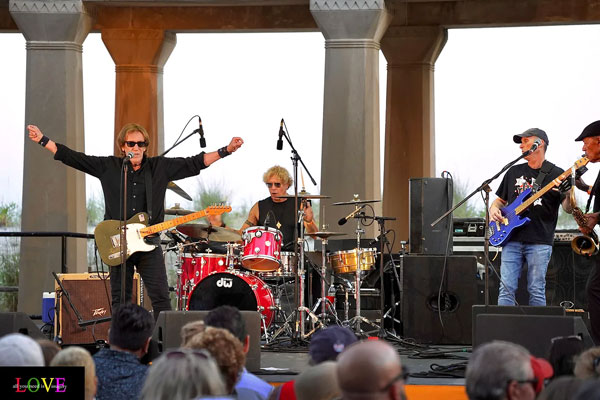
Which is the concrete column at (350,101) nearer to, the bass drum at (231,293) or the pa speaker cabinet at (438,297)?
the pa speaker cabinet at (438,297)

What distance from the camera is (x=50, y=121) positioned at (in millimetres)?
14695

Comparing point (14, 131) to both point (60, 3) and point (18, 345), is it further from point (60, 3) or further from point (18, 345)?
point (18, 345)

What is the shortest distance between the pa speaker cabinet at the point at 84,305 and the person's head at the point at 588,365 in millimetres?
7028

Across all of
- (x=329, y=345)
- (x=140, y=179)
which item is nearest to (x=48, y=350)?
(x=329, y=345)

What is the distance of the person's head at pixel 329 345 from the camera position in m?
5.74

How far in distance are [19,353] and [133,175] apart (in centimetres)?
555

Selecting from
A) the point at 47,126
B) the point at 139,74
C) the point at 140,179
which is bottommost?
the point at 140,179

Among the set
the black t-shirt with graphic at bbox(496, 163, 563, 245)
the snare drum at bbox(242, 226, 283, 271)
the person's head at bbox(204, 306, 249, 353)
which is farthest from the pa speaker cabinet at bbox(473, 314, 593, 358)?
the snare drum at bbox(242, 226, 283, 271)

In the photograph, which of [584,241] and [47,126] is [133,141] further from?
[47,126]

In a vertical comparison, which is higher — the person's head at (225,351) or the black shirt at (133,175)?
the black shirt at (133,175)

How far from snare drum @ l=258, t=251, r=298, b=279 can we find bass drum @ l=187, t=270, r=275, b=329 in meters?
0.16

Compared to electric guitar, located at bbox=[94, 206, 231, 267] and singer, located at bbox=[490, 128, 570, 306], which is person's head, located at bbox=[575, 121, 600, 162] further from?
electric guitar, located at bbox=[94, 206, 231, 267]

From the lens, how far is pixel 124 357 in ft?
20.0

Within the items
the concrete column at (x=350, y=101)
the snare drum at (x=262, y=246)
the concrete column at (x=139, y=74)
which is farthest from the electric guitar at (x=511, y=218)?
the concrete column at (x=139, y=74)
